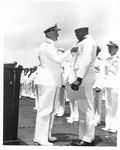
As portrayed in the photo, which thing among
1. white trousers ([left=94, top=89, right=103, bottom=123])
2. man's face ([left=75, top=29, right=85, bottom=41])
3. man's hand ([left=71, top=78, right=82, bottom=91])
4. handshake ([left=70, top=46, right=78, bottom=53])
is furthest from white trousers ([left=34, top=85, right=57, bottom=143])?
white trousers ([left=94, top=89, right=103, bottom=123])

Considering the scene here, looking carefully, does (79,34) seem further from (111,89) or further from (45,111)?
(111,89)

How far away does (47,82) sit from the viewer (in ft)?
11.1

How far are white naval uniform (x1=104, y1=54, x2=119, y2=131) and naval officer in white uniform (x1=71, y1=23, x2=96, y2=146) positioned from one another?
25.1 inches

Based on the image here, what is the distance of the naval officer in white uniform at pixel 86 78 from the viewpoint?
323 centimetres

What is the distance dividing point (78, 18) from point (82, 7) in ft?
0.47

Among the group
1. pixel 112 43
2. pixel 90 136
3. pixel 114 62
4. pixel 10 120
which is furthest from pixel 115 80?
pixel 10 120

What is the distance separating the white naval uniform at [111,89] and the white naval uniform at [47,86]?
0.88 meters

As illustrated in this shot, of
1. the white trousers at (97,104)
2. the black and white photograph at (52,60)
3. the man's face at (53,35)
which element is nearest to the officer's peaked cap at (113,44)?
the black and white photograph at (52,60)

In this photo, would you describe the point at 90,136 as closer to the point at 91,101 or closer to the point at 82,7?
the point at 91,101

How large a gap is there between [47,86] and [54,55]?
0.36 meters

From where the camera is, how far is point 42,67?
3.44 meters

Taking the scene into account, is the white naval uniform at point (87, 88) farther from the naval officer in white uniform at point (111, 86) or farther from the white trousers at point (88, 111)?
the naval officer in white uniform at point (111, 86)

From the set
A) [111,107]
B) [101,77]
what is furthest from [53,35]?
[111,107]

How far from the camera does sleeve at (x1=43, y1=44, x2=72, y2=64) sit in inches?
129
